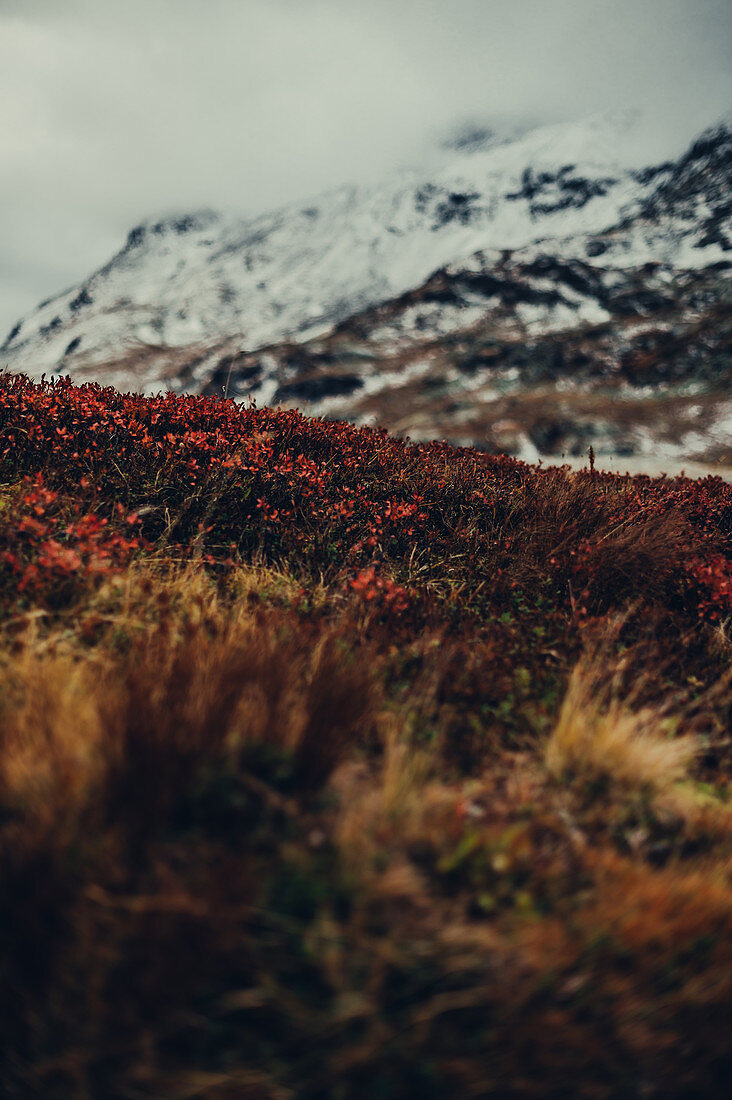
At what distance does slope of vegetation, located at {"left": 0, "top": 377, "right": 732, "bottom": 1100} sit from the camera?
53.6 inches

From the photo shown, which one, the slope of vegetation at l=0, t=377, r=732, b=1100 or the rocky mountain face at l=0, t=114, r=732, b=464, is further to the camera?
the rocky mountain face at l=0, t=114, r=732, b=464

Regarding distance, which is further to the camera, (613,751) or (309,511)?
(309,511)

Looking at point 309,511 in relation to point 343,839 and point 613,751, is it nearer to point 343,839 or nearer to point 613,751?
point 613,751

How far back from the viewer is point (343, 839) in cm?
160

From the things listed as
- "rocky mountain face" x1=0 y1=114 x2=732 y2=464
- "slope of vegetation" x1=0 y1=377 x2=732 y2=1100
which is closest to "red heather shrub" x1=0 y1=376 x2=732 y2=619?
"slope of vegetation" x1=0 y1=377 x2=732 y2=1100

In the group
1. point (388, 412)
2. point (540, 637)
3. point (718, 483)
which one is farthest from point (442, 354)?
point (540, 637)

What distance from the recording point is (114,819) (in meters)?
1.62

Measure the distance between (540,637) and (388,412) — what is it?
59.9 m

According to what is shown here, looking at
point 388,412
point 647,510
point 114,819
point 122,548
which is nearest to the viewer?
point 114,819

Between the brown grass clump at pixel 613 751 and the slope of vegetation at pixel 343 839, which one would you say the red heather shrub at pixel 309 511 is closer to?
the slope of vegetation at pixel 343 839

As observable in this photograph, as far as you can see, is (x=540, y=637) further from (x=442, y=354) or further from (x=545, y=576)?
(x=442, y=354)

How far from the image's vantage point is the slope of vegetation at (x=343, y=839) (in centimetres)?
136

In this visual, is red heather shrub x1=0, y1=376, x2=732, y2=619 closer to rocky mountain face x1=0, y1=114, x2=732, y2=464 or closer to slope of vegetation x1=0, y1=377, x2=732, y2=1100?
slope of vegetation x1=0, y1=377, x2=732, y2=1100

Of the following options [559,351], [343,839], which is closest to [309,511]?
[343,839]
